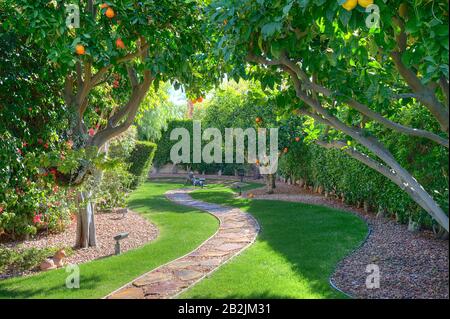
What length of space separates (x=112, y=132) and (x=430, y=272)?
603 cm

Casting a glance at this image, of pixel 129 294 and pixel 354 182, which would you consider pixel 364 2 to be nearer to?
pixel 129 294

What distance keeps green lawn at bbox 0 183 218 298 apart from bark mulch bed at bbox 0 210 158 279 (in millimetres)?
375

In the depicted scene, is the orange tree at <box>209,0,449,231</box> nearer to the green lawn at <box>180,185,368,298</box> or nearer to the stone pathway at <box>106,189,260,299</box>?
the green lawn at <box>180,185,368,298</box>

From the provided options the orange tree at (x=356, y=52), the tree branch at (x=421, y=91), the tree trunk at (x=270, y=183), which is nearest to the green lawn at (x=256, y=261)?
the orange tree at (x=356, y=52)

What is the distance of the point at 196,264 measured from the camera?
693 centimetres

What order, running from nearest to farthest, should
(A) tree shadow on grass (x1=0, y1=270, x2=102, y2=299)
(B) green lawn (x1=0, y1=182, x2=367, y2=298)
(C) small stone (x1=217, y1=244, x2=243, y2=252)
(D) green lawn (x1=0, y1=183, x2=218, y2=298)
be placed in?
(B) green lawn (x1=0, y1=182, x2=367, y2=298)
(A) tree shadow on grass (x1=0, y1=270, x2=102, y2=299)
(D) green lawn (x1=0, y1=183, x2=218, y2=298)
(C) small stone (x1=217, y1=244, x2=243, y2=252)

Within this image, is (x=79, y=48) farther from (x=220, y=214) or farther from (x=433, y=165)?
(x=220, y=214)

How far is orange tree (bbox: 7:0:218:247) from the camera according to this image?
557 centimetres

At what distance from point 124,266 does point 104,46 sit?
3.73 metres

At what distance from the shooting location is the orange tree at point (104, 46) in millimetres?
5570

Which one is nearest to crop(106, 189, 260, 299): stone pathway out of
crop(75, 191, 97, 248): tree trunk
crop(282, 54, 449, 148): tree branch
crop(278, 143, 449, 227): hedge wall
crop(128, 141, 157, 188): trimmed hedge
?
crop(75, 191, 97, 248): tree trunk

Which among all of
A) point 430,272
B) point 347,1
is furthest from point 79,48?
point 430,272

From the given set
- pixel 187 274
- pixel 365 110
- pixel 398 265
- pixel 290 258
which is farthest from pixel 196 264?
pixel 365 110

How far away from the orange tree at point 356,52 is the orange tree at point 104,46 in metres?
1.53
